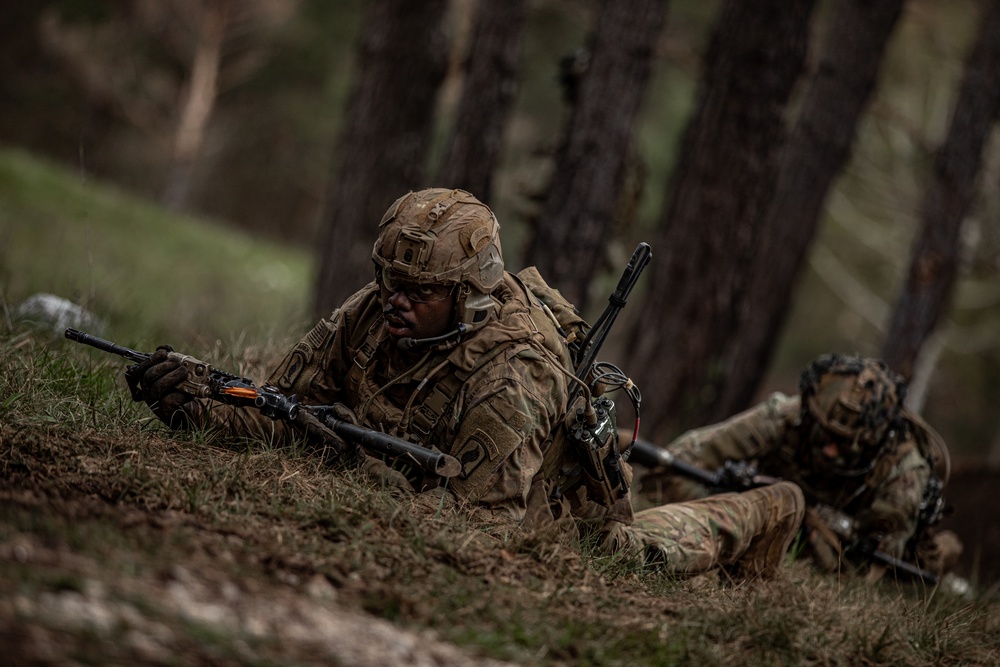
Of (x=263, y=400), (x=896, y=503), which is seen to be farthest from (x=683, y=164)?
(x=263, y=400)

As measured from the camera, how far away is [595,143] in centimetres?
784

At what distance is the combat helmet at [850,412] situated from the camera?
6.43m

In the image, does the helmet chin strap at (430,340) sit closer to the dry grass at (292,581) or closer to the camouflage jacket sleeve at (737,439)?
the dry grass at (292,581)

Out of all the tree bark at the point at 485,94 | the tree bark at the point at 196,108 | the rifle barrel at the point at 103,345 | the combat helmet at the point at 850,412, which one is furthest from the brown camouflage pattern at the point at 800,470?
the tree bark at the point at 196,108

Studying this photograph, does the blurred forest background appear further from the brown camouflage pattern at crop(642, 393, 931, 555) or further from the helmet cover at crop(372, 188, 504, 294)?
the helmet cover at crop(372, 188, 504, 294)

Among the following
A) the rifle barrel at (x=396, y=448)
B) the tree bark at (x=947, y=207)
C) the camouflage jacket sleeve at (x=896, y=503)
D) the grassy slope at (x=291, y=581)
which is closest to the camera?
→ the grassy slope at (x=291, y=581)

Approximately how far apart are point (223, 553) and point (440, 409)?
4.06ft

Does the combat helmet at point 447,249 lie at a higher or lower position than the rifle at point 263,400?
higher

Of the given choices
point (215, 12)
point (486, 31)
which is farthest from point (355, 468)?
point (215, 12)

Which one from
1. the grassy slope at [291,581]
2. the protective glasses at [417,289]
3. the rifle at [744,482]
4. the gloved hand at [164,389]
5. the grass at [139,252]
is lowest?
the grass at [139,252]

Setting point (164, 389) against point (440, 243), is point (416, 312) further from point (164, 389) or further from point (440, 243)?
point (164, 389)

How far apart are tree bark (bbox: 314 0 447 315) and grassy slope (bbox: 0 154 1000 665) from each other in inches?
153

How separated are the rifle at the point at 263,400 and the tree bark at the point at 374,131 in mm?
4497

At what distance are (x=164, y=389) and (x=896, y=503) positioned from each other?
458 cm
